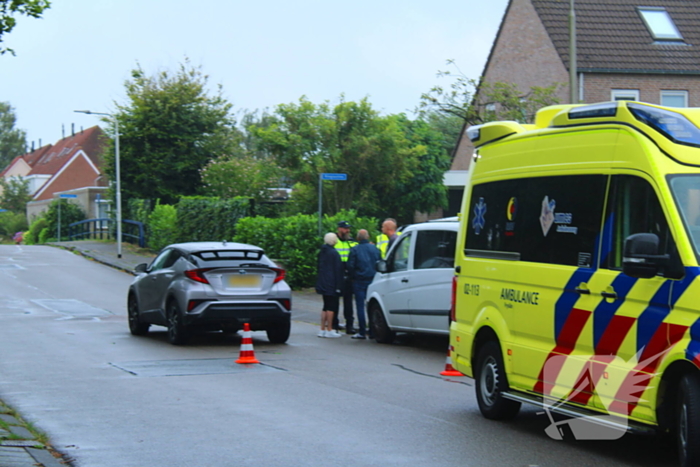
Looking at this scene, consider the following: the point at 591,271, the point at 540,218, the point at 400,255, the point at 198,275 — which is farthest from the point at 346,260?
the point at 591,271

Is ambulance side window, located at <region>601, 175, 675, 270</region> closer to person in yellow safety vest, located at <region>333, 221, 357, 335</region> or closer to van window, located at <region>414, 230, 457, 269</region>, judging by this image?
van window, located at <region>414, 230, 457, 269</region>

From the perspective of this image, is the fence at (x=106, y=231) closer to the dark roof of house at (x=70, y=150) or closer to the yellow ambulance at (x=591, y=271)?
the yellow ambulance at (x=591, y=271)

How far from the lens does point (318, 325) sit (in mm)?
17969

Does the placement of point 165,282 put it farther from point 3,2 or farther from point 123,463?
point 123,463

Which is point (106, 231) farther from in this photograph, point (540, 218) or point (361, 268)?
point (540, 218)

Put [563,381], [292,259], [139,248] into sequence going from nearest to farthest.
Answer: [563,381] < [292,259] < [139,248]

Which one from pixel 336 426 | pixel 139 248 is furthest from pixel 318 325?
pixel 139 248

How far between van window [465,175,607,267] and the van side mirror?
75cm

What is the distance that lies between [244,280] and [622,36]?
2342cm

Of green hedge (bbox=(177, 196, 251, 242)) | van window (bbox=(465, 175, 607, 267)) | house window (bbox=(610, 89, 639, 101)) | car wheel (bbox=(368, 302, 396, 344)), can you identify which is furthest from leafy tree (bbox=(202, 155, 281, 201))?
van window (bbox=(465, 175, 607, 267))

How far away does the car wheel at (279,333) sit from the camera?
14.2 metres

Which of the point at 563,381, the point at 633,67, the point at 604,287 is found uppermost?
the point at 633,67

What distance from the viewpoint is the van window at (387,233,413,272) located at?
1429 cm

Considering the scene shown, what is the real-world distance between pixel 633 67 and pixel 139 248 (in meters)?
21.3
